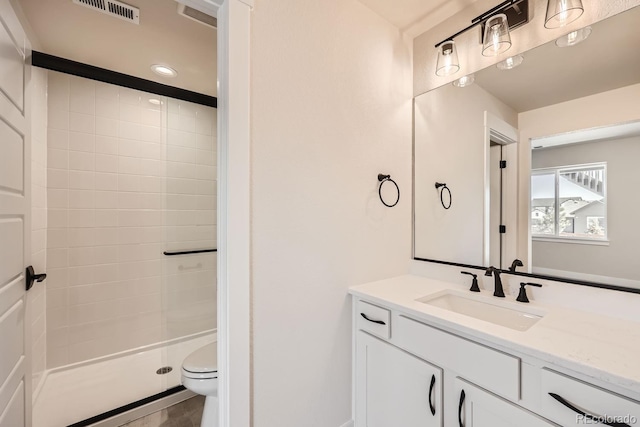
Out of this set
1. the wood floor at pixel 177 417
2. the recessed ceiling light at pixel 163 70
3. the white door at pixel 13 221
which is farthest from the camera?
the recessed ceiling light at pixel 163 70

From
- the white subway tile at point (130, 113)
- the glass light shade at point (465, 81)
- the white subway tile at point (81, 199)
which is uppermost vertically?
the white subway tile at point (130, 113)

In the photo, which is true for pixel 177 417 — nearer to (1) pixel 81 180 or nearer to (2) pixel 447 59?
(1) pixel 81 180

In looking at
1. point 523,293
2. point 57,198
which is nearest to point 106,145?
point 57,198

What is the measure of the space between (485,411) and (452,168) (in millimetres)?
1283

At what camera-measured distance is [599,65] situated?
45.0 inches

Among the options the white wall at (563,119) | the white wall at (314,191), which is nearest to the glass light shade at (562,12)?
the white wall at (563,119)

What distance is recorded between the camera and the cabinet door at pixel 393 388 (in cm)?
108

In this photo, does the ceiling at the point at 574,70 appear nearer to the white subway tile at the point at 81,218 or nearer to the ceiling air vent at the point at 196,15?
the ceiling air vent at the point at 196,15

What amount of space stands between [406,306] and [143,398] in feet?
6.10

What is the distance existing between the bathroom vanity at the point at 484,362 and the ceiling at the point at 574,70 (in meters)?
0.98

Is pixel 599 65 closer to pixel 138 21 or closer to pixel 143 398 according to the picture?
pixel 138 21

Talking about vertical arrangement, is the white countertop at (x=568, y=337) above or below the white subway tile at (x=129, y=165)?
below

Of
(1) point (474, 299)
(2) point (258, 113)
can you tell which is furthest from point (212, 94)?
(1) point (474, 299)

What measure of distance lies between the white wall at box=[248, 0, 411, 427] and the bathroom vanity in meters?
0.18
